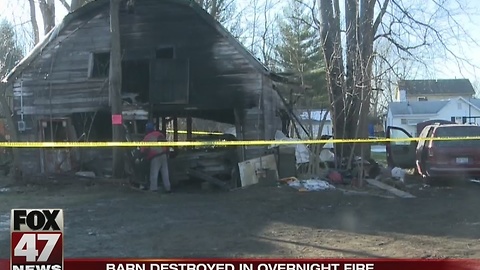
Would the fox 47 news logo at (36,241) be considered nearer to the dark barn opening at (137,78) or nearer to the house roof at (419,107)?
the dark barn opening at (137,78)

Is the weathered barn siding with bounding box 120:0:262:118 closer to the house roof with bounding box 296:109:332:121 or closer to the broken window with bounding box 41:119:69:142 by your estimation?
the house roof with bounding box 296:109:332:121

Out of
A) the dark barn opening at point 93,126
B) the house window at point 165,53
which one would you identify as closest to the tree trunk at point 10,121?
the dark barn opening at point 93,126

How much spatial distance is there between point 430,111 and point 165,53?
8240 mm

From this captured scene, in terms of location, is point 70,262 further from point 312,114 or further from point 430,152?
point 312,114

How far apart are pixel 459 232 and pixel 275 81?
33.4ft

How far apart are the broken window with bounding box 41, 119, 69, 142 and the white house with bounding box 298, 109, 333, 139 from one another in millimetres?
7006

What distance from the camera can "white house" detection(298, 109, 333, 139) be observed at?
17078 millimetres

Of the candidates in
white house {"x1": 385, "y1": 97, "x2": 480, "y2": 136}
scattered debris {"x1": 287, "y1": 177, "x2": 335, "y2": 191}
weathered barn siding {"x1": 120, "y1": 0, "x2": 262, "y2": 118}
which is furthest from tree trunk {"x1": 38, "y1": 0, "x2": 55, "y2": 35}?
white house {"x1": 385, "y1": 97, "x2": 480, "y2": 136}

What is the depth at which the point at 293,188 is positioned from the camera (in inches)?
499

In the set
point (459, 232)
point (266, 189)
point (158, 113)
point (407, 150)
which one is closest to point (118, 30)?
point (158, 113)

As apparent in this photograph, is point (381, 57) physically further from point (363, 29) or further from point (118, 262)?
point (118, 262)

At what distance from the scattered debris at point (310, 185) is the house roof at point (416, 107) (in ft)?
18.0

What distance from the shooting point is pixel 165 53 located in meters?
15.9

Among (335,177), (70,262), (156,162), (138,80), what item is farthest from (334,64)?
(70,262)
